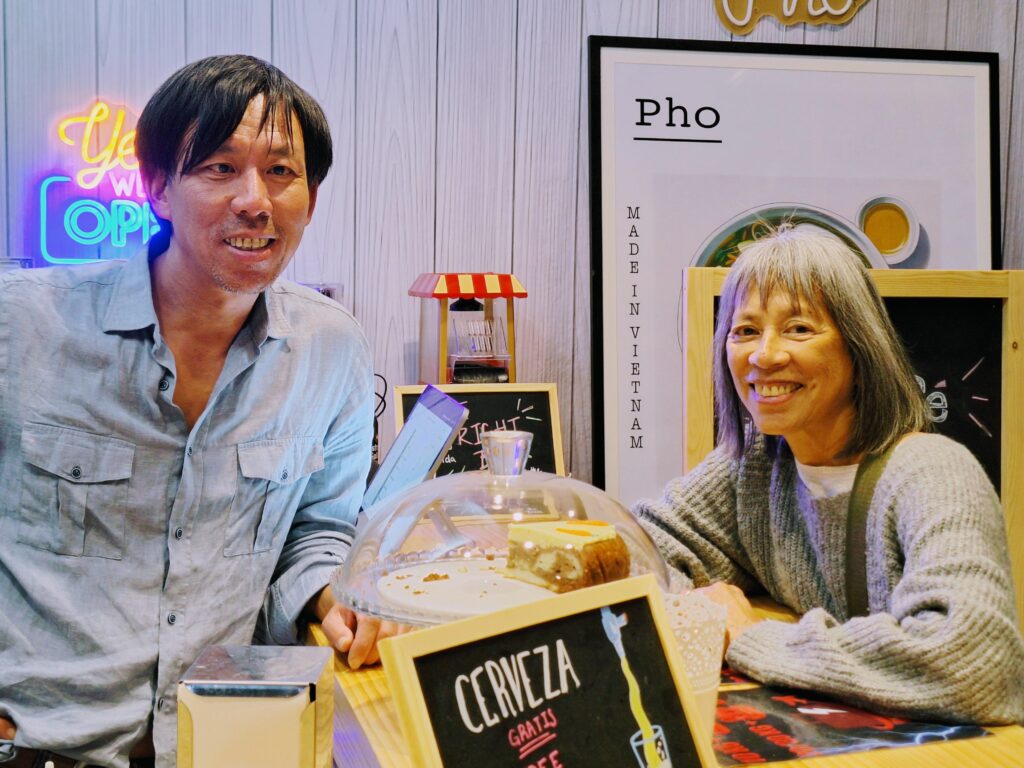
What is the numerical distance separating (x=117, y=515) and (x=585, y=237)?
2037 millimetres

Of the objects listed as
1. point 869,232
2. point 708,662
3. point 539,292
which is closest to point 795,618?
point 708,662

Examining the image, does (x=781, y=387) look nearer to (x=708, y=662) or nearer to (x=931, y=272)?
(x=708, y=662)

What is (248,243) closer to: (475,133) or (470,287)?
(470,287)

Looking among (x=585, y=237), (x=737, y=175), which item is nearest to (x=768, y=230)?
(x=737, y=175)

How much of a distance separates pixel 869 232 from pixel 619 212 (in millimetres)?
852

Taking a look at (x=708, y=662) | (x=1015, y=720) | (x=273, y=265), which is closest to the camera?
(x=708, y=662)

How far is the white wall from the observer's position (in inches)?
113

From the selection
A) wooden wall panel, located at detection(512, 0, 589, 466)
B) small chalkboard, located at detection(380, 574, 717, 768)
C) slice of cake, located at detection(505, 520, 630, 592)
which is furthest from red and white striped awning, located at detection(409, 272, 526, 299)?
small chalkboard, located at detection(380, 574, 717, 768)

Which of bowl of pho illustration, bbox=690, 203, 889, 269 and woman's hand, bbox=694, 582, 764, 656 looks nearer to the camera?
woman's hand, bbox=694, 582, 764, 656

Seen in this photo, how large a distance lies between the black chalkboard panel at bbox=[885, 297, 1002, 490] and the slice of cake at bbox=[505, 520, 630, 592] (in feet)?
4.99

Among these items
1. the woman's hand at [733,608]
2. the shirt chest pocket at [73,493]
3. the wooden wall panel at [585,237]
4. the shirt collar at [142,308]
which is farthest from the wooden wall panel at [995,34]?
the shirt chest pocket at [73,493]

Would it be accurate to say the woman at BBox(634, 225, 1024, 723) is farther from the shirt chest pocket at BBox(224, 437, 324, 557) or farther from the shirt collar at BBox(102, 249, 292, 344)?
the shirt collar at BBox(102, 249, 292, 344)

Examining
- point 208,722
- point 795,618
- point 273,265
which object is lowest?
point 795,618

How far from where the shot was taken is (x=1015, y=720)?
112 cm
